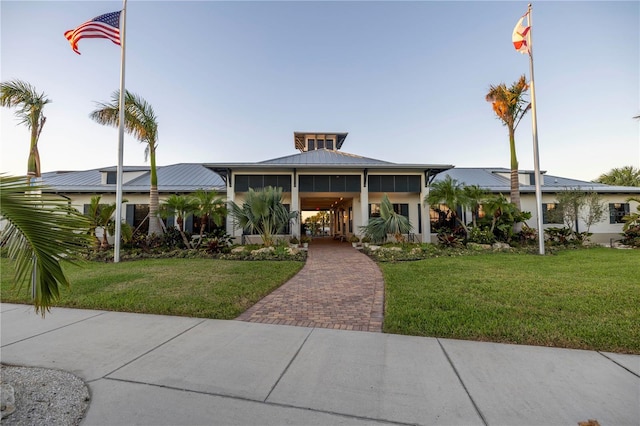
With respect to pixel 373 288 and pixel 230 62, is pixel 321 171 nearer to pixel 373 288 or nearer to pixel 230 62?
pixel 230 62

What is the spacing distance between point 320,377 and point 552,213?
19446 mm

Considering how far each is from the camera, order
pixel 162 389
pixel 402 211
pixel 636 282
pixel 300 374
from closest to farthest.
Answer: pixel 162 389
pixel 300 374
pixel 636 282
pixel 402 211

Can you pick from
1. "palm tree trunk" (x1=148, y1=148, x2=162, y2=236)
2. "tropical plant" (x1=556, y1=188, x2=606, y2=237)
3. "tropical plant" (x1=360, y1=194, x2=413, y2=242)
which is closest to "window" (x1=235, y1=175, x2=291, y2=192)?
"palm tree trunk" (x1=148, y1=148, x2=162, y2=236)

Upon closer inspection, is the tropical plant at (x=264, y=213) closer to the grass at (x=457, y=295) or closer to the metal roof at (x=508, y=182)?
the grass at (x=457, y=295)

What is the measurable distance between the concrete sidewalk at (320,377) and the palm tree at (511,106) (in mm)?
14483

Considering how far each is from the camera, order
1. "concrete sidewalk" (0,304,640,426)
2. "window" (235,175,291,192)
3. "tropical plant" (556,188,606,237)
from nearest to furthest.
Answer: "concrete sidewalk" (0,304,640,426), "tropical plant" (556,188,606,237), "window" (235,175,291,192)

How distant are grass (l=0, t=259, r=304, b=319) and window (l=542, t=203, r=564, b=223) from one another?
1562 cm

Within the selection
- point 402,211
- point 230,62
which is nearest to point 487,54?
point 402,211

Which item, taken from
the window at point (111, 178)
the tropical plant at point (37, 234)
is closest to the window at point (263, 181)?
the window at point (111, 178)

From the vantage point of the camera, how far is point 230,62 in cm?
1323

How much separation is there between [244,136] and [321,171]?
21.4 feet

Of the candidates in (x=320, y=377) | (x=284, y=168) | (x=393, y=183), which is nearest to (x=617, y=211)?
(x=393, y=183)

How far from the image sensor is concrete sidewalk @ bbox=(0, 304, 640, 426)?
2291mm

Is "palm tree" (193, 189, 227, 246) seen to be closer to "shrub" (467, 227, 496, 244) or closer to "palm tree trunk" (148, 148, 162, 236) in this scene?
"palm tree trunk" (148, 148, 162, 236)
